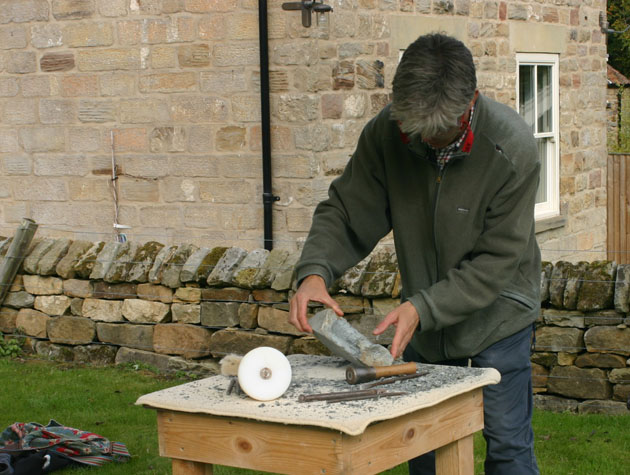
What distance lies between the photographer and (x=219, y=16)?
7.73 metres

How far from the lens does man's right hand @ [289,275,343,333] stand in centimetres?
334

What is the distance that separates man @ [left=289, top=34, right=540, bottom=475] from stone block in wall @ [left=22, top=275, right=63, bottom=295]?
3809 millimetres

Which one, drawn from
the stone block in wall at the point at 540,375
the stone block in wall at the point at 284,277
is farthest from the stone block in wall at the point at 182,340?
the stone block in wall at the point at 540,375

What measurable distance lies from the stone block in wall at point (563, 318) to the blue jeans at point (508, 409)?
2081 mm

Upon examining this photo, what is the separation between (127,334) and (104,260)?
1.81 feet

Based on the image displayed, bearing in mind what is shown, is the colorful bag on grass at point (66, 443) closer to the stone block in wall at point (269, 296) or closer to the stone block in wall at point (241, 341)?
the stone block in wall at point (241, 341)

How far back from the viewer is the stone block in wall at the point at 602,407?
5.58 m

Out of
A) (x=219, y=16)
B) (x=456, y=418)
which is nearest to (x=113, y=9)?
(x=219, y=16)

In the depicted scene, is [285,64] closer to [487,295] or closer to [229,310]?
[229,310]

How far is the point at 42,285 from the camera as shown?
7.11 m

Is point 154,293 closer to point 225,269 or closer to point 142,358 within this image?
point 142,358

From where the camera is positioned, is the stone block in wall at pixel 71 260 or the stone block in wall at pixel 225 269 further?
the stone block in wall at pixel 71 260

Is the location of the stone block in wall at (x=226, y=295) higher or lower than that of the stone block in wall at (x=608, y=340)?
higher

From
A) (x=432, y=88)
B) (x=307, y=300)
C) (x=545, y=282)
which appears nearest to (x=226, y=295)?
(x=545, y=282)
